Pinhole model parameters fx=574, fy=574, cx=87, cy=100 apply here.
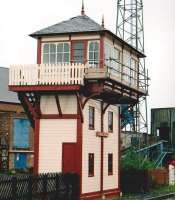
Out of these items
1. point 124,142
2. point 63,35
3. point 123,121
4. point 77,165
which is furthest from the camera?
point 124,142

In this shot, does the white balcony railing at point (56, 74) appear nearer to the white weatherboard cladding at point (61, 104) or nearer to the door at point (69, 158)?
the white weatherboard cladding at point (61, 104)

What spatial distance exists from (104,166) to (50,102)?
505cm

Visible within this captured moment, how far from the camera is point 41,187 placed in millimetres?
25609

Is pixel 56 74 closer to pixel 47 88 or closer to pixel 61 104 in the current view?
pixel 47 88

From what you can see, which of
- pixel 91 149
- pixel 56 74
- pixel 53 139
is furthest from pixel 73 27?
pixel 91 149

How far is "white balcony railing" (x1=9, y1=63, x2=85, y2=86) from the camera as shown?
2769 cm

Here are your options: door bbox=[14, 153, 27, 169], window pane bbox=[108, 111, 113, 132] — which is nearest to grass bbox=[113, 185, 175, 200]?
window pane bbox=[108, 111, 113, 132]

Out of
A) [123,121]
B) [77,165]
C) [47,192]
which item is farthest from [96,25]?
[123,121]

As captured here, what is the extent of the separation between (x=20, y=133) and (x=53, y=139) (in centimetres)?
2771

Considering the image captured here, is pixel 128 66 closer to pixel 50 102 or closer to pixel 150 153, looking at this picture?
pixel 50 102

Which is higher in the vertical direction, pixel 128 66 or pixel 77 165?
pixel 128 66

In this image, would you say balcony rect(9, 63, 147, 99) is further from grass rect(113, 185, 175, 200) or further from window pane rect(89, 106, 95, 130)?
grass rect(113, 185, 175, 200)

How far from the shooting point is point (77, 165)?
27.8 m

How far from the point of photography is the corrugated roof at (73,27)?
29.2 metres
